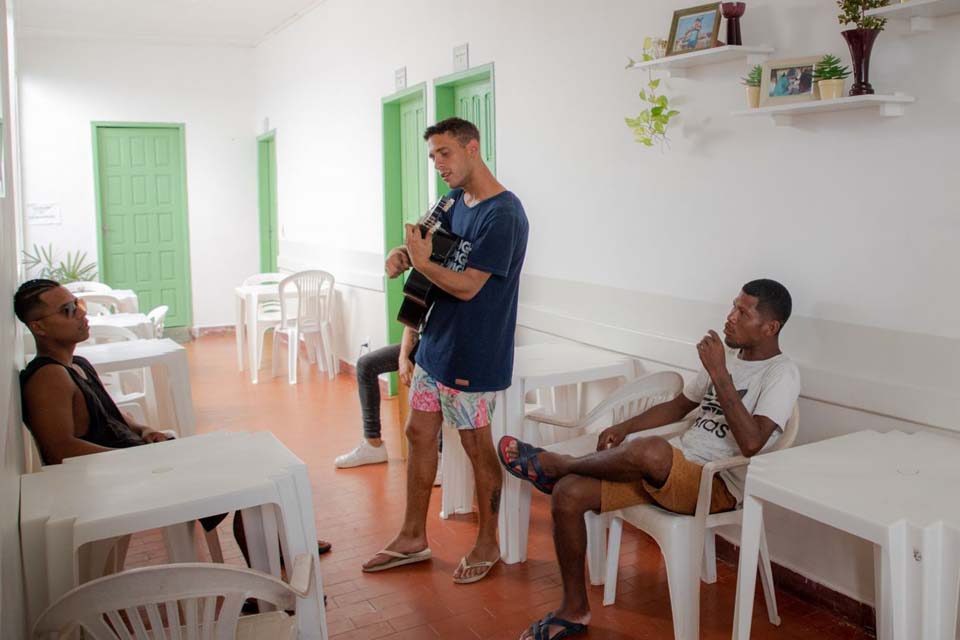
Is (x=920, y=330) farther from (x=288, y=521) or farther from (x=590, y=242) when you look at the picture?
(x=288, y=521)

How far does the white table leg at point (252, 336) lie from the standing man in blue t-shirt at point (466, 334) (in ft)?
12.2

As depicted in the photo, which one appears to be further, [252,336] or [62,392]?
[252,336]

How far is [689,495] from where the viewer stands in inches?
97.9

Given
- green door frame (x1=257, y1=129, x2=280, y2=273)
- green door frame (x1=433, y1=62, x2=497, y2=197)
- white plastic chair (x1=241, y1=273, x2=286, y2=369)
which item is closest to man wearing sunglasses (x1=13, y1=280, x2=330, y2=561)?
green door frame (x1=433, y1=62, x2=497, y2=197)

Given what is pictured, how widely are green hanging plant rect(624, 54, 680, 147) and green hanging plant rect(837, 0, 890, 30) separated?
870 millimetres

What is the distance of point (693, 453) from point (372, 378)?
2082 millimetres

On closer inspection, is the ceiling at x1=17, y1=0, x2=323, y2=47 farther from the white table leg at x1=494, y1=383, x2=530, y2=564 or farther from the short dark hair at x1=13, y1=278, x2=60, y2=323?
the white table leg at x1=494, y1=383, x2=530, y2=564

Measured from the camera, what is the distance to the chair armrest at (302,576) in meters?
1.65

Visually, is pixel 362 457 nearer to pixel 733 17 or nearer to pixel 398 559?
pixel 398 559

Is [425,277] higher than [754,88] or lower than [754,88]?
lower

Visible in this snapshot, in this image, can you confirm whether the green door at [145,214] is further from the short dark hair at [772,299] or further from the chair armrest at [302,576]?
the chair armrest at [302,576]

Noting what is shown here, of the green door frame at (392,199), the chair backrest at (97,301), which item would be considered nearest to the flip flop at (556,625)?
the green door frame at (392,199)

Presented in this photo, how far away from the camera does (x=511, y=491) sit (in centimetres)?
317

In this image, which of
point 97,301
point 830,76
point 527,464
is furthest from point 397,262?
point 97,301
